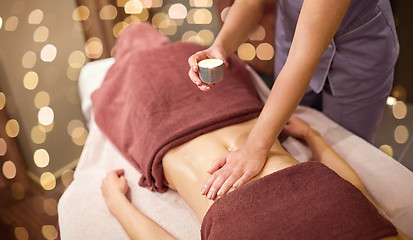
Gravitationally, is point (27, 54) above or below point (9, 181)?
above

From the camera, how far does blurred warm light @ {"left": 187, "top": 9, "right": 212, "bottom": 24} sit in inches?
87.0

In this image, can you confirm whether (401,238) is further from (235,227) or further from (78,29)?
(78,29)

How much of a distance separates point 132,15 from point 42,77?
33.1 inches

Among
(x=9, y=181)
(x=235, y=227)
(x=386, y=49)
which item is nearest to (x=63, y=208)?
(x=235, y=227)

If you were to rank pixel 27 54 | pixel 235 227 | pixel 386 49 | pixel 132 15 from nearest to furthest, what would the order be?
pixel 235 227 → pixel 386 49 → pixel 27 54 → pixel 132 15

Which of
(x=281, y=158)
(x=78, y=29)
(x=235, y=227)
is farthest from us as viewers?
(x=78, y=29)

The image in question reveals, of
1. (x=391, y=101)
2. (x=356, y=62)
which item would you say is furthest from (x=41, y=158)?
(x=391, y=101)

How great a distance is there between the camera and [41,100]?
207cm

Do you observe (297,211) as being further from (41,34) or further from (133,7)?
(133,7)

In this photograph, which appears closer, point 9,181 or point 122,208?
point 122,208

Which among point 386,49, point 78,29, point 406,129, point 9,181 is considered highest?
point 386,49

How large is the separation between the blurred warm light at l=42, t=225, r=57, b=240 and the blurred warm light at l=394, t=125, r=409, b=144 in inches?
73.4

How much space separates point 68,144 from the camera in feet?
7.49

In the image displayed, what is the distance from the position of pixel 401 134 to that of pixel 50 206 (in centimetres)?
200
